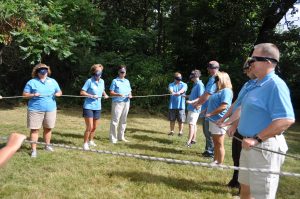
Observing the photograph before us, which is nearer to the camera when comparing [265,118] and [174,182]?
[265,118]

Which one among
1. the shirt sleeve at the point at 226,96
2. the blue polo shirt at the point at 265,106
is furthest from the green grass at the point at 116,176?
the blue polo shirt at the point at 265,106

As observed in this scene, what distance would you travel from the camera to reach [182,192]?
565 cm

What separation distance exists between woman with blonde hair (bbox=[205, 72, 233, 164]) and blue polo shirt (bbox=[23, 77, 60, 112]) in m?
2.98

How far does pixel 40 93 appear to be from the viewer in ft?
23.5

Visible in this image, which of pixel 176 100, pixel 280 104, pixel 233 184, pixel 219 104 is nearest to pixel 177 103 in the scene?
pixel 176 100

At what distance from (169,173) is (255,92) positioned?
10.8ft

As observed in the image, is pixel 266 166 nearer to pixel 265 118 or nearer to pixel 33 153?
pixel 265 118

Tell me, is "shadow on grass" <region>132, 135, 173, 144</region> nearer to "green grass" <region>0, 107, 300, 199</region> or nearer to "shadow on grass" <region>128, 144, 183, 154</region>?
"green grass" <region>0, 107, 300, 199</region>

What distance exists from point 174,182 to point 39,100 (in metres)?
2.96

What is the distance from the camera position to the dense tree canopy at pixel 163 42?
54.0 feet

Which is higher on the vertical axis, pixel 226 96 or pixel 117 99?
pixel 226 96

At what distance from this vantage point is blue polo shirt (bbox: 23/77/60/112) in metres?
7.16

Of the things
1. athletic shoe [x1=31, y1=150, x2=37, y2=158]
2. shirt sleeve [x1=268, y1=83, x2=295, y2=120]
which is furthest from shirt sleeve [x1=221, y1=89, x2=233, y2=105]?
athletic shoe [x1=31, y1=150, x2=37, y2=158]

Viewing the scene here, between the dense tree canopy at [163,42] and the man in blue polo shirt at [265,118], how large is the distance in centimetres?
1190
